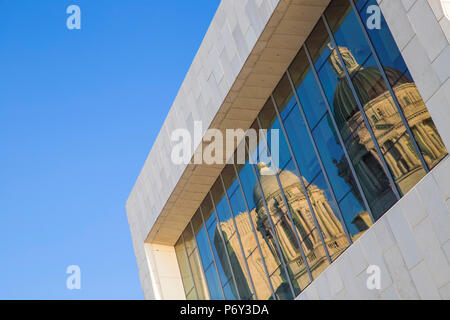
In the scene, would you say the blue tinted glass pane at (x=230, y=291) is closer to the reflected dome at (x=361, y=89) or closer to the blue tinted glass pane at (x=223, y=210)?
the blue tinted glass pane at (x=223, y=210)

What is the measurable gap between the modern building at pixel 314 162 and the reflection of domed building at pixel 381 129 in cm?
4

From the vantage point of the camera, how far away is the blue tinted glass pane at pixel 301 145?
20156 millimetres

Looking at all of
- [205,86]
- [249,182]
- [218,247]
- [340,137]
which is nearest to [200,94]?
[205,86]

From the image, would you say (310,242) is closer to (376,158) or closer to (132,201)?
(376,158)

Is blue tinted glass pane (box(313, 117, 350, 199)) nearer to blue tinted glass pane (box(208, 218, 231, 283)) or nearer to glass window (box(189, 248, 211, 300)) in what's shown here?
blue tinted glass pane (box(208, 218, 231, 283))

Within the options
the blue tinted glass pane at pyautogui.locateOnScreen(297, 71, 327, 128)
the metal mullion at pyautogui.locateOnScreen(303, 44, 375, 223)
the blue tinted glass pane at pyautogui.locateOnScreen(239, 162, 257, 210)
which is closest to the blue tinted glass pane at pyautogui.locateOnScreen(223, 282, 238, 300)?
the blue tinted glass pane at pyautogui.locateOnScreen(239, 162, 257, 210)

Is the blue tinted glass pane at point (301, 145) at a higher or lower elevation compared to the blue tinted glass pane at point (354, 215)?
higher

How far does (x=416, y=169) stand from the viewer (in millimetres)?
15625

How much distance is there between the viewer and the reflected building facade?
1630cm

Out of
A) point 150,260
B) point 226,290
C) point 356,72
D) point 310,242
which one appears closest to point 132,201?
point 150,260

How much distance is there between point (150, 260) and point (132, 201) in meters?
3.06

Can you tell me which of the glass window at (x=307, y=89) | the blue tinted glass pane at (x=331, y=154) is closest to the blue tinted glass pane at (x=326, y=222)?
the blue tinted glass pane at (x=331, y=154)

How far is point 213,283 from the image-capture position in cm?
2708

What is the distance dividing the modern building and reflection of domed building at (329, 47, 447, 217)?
4 cm
